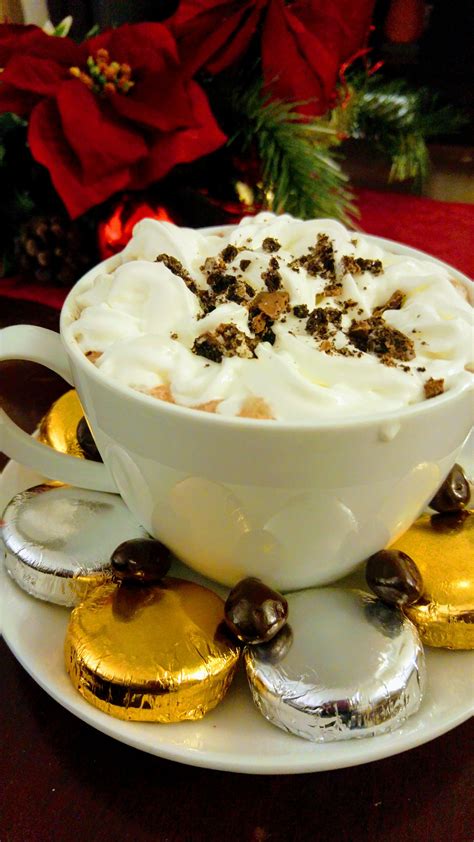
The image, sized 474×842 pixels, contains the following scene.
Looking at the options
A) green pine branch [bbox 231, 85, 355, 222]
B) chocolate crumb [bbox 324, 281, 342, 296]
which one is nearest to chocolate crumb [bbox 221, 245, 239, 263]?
chocolate crumb [bbox 324, 281, 342, 296]

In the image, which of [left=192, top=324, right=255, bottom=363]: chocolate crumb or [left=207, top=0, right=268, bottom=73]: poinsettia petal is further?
[left=207, top=0, right=268, bottom=73]: poinsettia petal

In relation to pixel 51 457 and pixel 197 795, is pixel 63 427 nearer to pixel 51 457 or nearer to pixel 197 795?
pixel 51 457

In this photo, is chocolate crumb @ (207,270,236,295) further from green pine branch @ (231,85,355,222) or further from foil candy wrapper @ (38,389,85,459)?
green pine branch @ (231,85,355,222)

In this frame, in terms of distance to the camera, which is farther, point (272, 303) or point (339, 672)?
point (272, 303)

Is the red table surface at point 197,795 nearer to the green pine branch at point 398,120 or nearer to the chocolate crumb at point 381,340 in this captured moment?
the chocolate crumb at point 381,340

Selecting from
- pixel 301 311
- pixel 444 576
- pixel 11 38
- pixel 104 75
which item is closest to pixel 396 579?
pixel 444 576

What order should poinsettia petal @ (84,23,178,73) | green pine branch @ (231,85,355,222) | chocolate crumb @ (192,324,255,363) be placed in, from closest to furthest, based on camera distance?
chocolate crumb @ (192,324,255,363) → poinsettia petal @ (84,23,178,73) → green pine branch @ (231,85,355,222)
